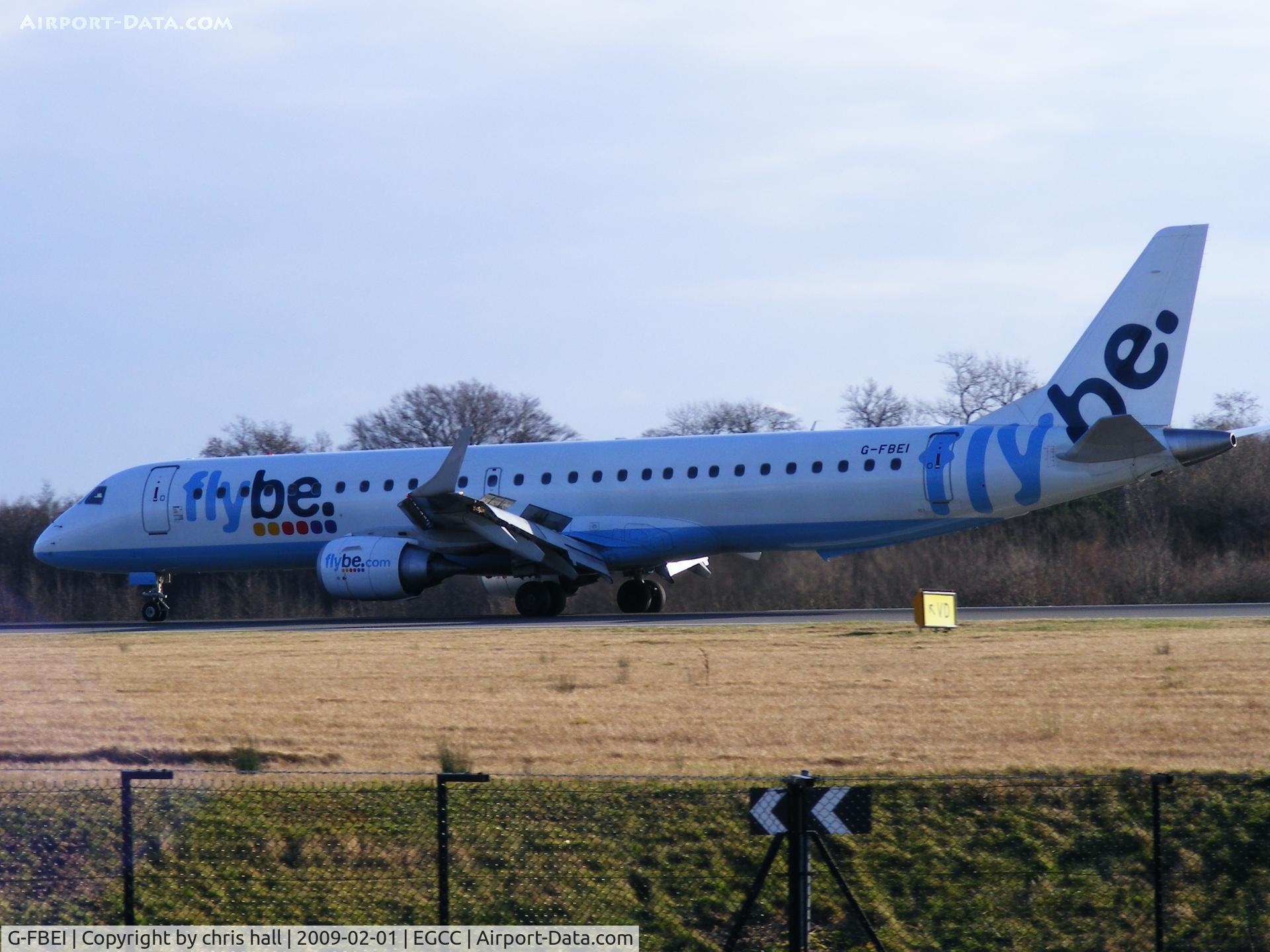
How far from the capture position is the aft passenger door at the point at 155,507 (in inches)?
1278

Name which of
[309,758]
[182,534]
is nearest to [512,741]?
[309,758]

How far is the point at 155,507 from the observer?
32500mm

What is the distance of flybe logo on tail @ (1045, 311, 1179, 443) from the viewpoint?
26.5 metres

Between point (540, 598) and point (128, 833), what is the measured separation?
20.7 m

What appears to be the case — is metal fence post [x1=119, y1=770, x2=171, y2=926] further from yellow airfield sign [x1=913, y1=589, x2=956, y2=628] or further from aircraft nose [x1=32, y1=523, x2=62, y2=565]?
aircraft nose [x1=32, y1=523, x2=62, y2=565]

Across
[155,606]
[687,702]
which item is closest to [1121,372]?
[687,702]

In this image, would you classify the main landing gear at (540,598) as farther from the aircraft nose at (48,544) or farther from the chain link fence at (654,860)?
the chain link fence at (654,860)

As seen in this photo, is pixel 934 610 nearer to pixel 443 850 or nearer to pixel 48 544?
pixel 443 850

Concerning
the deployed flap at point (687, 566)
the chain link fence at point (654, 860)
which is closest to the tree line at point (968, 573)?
the deployed flap at point (687, 566)

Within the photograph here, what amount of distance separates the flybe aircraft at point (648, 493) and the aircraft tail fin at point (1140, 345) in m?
0.03

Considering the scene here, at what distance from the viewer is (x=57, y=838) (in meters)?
9.94

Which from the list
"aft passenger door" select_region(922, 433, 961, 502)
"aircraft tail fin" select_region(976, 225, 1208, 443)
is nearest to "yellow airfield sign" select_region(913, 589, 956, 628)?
"aft passenger door" select_region(922, 433, 961, 502)

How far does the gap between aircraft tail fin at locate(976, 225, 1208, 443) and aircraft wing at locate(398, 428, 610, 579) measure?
9.05m

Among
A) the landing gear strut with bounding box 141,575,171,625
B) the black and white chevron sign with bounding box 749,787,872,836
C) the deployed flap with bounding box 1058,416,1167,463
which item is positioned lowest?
the black and white chevron sign with bounding box 749,787,872,836
